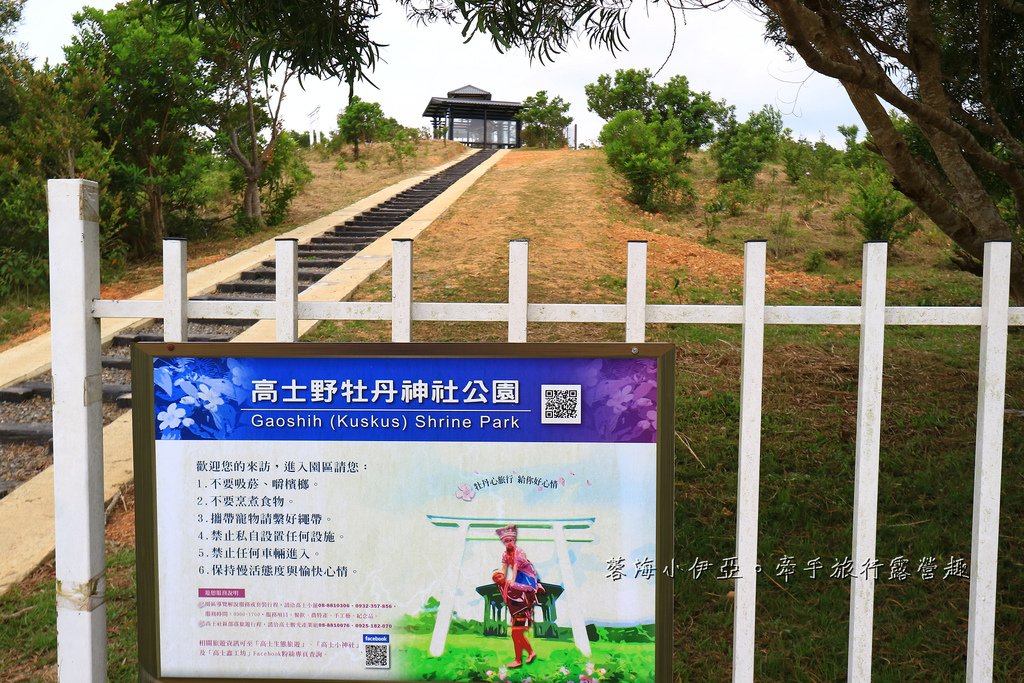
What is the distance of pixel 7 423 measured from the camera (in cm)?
597

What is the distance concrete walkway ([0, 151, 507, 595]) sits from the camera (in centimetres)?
435

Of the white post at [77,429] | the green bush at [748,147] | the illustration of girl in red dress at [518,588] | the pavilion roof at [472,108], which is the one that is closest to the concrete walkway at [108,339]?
the white post at [77,429]

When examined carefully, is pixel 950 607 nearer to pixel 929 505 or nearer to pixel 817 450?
pixel 929 505

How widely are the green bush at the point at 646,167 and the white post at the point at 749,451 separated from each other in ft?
36.7

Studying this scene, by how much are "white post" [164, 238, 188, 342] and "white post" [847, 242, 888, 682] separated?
1.78 meters

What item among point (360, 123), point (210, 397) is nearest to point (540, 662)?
point (210, 397)

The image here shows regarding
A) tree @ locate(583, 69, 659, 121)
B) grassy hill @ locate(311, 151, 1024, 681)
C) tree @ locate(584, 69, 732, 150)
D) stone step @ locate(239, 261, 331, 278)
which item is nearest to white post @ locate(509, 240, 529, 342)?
grassy hill @ locate(311, 151, 1024, 681)

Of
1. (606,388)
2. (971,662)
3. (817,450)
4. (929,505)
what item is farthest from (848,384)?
(606,388)

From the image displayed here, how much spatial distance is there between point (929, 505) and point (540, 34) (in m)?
3.01

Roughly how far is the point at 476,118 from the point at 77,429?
3621cm

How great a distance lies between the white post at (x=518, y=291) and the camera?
231 cm

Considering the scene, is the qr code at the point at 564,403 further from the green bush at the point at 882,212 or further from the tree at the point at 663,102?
the tree at the point at 663,102

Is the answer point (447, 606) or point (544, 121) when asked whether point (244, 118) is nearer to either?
point (447, 606)

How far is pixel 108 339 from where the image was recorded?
7.43 meters
